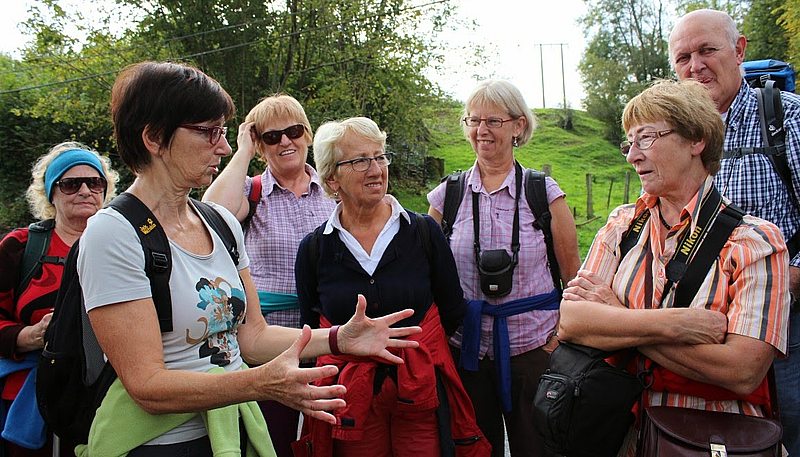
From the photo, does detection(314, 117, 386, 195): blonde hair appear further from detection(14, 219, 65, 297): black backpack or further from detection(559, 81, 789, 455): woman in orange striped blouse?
detection(14, 219, 65, 297): black backpack

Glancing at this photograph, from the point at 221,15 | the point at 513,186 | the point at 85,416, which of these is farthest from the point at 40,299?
the point at 221,15

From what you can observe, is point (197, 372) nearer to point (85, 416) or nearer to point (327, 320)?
point (85, 416)

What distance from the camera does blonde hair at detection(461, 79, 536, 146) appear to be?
3621 mm

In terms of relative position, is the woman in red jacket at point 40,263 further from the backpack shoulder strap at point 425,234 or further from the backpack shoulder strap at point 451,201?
the backpack shoulder strap at point 451,201

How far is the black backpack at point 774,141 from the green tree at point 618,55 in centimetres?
2689

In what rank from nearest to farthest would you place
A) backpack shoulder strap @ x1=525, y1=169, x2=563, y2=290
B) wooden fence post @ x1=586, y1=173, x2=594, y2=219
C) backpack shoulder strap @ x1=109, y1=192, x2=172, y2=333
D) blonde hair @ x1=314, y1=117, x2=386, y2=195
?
backpack shoulder strap @ x1=109, y1=192, x2=172, y2=333
blonde hair @ x1=314, y1=117, x2=386, y2=195
backpack shoulder strap @ x1=525, y1=169, x2=563, y2=290
wooden fence post @ x1=586, y1=173, x2=594, y2=219

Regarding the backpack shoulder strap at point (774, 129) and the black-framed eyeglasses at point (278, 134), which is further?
the black-framed eyeglasses at point (278, 134)

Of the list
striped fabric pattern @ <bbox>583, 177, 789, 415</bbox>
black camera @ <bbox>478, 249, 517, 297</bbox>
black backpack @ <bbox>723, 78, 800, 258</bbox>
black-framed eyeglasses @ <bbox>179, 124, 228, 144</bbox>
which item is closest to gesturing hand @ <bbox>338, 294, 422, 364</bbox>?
black-framed eyeglasses @ <bbox>179, 124, 228, 144</bbox>

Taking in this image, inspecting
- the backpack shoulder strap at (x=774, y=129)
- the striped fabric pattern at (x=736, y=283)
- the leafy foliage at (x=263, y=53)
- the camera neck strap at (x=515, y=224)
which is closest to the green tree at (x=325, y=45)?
the leafy foliage at (x=263, y=53)

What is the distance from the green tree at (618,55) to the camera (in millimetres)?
30594

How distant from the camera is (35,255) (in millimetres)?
3215

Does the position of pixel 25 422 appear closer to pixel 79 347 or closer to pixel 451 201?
pixel 79 347

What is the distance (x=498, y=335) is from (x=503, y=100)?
1326 mm

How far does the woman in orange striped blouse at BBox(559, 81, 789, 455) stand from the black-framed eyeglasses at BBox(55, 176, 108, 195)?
8.38ft
